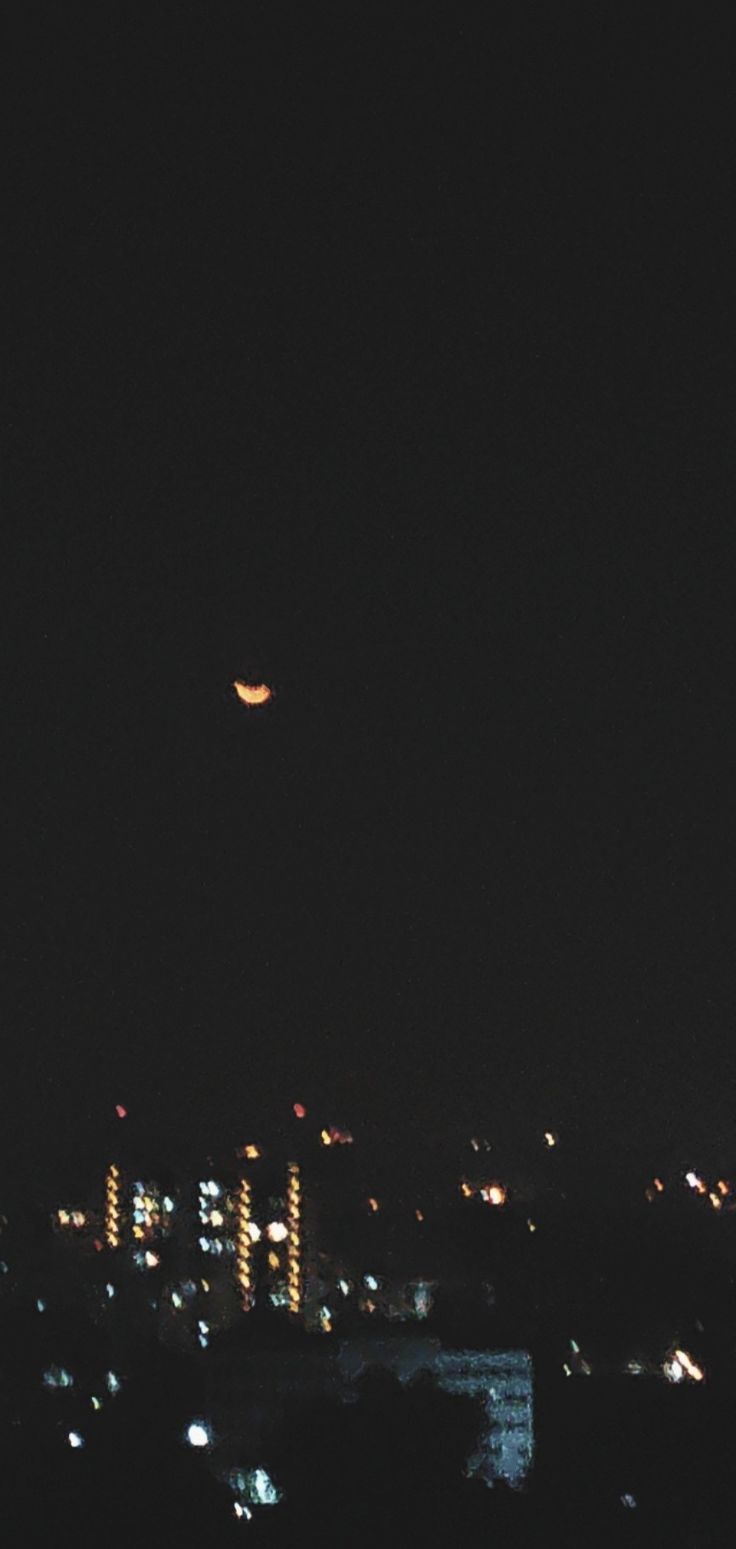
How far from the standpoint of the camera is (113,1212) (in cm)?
4094

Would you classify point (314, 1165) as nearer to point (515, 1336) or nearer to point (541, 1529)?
point (515, 1336)

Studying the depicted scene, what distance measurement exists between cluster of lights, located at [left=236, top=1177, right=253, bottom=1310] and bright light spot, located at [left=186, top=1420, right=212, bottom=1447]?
2304cm

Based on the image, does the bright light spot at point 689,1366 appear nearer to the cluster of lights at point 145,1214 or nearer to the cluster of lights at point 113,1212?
the cluster of lights at point 113,1212

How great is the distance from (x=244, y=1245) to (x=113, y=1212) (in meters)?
3.20

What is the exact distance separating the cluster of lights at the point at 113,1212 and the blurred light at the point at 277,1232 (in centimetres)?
337

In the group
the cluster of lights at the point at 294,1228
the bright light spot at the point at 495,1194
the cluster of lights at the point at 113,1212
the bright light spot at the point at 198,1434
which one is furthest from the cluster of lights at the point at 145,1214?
the bright light spot at the point at 198,1434

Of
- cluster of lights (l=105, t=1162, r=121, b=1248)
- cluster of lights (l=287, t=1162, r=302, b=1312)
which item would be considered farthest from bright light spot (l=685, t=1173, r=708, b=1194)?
cluster of lights (l=105, t=1162, r=121, b=1248)

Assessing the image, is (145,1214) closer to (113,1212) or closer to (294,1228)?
(113,1212)

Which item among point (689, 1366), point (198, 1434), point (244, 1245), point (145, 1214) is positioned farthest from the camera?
point (244, 1245)

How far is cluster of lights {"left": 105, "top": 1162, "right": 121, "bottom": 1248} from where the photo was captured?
40.2 meters

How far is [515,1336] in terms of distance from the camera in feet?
78.1

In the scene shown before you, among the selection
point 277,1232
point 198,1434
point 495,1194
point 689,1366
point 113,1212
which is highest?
point 113,1212

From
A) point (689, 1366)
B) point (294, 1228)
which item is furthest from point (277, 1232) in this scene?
point (689, 1366)

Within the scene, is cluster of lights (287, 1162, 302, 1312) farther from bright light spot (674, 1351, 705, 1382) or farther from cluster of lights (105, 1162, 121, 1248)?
bright light spot (674, 1351, 705, 1382)
